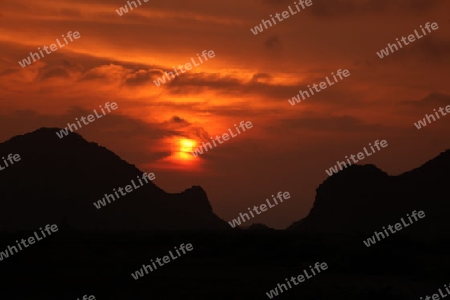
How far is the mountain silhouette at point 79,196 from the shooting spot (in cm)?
16250

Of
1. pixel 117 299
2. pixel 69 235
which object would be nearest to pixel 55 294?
pixel 117 299

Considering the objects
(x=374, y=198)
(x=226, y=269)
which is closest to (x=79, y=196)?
(x=374, y=198)

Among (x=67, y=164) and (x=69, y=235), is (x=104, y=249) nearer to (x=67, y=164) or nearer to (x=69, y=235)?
(x=69, y=235)

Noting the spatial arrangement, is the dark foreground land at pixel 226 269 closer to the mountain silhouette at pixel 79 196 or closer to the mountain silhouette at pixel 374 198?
the mountain silhouette at pixel 374 198

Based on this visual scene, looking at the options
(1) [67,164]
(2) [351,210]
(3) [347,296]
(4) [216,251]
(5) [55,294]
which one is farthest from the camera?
(1) [67,164]

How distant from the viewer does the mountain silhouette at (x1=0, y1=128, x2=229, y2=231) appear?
162 m

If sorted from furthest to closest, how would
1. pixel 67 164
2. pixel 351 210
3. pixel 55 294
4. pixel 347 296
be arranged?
pixel 67 164 < pixel 351 210 < pixel 55 294 < pixel 347 296

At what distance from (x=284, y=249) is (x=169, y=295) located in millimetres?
21744

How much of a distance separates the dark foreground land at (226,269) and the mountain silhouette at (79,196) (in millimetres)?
93513

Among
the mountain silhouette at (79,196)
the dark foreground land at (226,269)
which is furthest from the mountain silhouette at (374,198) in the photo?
the dark foreground land at (226,269)

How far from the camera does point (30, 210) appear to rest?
538 ft

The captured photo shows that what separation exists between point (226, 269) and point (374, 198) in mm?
85368

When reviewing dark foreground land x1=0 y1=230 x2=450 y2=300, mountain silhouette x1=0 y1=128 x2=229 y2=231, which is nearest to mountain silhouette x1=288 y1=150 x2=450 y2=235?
mountain silhouette x1=0 y1=128 x2=229 y2=231

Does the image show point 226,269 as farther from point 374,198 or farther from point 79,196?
point 79,196
